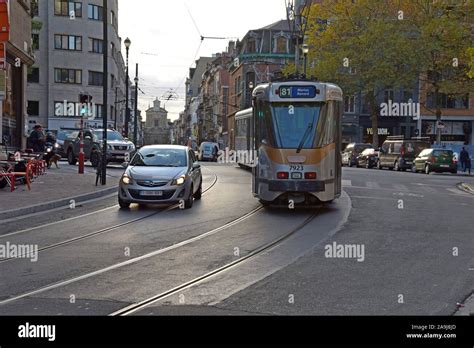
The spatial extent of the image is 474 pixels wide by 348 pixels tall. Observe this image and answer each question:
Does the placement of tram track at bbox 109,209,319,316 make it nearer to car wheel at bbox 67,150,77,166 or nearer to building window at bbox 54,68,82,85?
car wheel at bbox 67,150,77,166

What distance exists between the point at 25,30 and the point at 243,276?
26.1 meters

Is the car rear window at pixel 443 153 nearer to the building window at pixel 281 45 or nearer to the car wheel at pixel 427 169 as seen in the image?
the car wheel at pixel 427 169

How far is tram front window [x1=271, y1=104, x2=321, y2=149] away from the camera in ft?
48.6

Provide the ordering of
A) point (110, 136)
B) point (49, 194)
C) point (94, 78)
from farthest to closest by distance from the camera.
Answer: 1. point (94, 78)
2. point (110, 136)
3. point (49, 194)

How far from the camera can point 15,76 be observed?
30250mm

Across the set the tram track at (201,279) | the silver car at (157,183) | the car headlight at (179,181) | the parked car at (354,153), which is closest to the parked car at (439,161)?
the parked car at (354,153)

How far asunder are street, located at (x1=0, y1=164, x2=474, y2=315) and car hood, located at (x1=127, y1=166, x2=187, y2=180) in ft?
2.83

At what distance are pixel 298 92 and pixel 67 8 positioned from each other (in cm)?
5315

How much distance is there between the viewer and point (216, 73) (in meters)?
108

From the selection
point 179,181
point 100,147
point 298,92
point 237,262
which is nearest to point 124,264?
point 237,262

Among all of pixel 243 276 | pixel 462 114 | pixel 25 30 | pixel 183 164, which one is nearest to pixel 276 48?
pixel 462 114

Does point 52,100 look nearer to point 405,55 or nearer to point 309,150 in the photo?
point 405,55

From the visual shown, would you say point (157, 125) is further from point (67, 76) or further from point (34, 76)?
point (34, 76)

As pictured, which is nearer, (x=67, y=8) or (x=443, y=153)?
(x=443, y=153)
